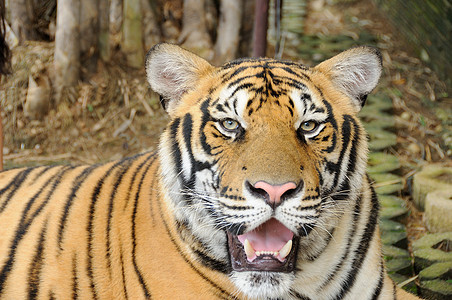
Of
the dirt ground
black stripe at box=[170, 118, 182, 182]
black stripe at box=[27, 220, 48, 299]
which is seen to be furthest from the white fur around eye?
the dirt ground

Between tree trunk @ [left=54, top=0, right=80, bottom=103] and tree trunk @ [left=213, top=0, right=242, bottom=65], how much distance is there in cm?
118

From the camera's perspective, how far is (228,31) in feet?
16.3

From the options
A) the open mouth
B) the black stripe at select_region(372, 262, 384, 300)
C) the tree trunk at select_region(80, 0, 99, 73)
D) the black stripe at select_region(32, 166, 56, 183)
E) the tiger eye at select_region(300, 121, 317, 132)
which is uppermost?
Result: the tree trunk at select_region(80, 0, 99, 73)

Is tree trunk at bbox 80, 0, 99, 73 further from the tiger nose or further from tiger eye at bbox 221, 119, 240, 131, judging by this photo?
the tiger nose

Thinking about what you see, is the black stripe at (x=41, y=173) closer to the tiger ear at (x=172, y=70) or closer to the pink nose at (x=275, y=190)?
the tiger ear at (x=172, y=70)

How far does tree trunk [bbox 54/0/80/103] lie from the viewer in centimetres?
453

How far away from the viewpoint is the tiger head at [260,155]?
184 cm

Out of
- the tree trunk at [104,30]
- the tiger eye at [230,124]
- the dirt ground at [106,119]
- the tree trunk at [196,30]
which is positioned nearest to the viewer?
the tiger eye at [230,124]

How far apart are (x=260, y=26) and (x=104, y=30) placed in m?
1.63

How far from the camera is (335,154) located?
2.05m

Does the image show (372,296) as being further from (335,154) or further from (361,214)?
(335,154)

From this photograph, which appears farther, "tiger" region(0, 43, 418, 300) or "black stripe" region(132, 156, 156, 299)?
"black stripe" region(132, 156, 156, 299)

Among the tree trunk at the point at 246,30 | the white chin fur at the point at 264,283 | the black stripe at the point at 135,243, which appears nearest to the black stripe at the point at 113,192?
the black stripe at the point at 135,243

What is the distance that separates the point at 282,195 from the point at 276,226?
0.65ft
